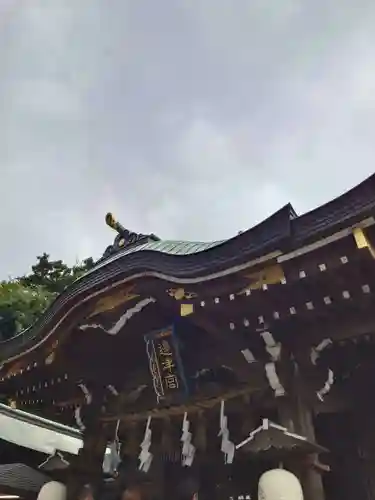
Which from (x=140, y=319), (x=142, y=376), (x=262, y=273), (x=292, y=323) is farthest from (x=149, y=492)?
(x=262, y=273)

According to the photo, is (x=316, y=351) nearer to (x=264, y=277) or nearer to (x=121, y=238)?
(x=264, y=277)

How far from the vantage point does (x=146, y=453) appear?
5.51m

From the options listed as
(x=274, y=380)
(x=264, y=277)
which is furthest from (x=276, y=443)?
(x=264, y=277)

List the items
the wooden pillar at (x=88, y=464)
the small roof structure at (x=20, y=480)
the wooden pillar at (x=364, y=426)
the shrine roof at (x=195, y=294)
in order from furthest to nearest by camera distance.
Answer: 1. the small roof structure at (x=20, y=480)
2. the wooden pillar at (x=88, y=464)
3. the wooden pillar at (x=364, y=426)
4. the shrine roof at (x=195, y=294)

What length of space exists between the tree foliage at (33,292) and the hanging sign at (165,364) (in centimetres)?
1213

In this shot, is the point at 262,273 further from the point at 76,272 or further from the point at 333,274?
the point at 76,272

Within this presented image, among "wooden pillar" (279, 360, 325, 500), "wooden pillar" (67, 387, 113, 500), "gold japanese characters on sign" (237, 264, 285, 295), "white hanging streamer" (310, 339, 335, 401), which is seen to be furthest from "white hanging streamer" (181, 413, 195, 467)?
"gold japanese characters on sign" (237, 264, 285, 295)

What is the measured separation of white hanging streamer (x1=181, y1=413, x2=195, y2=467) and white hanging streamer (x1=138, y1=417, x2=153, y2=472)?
451mm

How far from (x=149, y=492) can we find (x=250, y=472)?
5.00ft

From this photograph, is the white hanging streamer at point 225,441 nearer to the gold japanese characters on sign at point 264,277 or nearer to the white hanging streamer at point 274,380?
the white hanging streamer at point 274,380

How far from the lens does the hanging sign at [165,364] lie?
211 inches

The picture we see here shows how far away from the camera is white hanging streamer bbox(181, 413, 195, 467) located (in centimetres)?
514

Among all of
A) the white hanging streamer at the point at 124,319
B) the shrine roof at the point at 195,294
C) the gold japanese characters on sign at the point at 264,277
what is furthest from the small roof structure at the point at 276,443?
the white hanging streamer at the point at 124,319

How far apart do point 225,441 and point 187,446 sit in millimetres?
523
